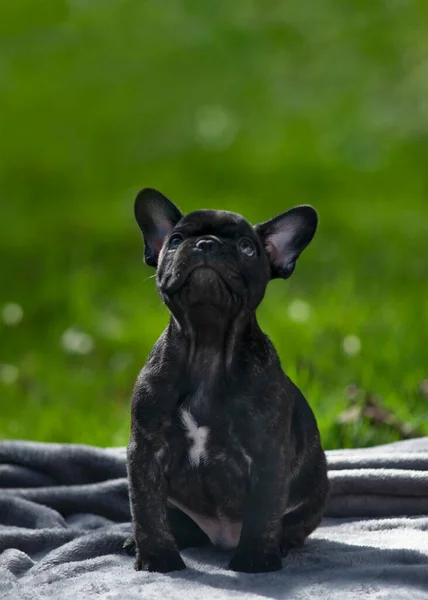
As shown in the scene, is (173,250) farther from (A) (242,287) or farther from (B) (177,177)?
(B) (177,177)

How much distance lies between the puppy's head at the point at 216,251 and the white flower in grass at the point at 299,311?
12.0ft

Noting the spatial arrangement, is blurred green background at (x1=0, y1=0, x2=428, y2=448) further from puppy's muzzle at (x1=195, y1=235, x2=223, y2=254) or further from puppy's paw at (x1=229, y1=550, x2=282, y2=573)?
puppy's muzzle at (x1=195, y1=235, x2=223, y2=254)

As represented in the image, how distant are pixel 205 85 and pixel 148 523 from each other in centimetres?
970

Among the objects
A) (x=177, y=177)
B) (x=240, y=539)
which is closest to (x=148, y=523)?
(x=240, y=539)

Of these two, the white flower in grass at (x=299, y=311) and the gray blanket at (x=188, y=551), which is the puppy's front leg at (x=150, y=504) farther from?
the white flower in grass at (x=299, y=311)

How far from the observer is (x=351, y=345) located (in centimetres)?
632

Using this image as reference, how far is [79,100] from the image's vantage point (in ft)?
39.1

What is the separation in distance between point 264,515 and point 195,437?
0.30 meters

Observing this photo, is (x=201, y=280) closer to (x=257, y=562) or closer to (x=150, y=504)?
(x=150, y=504)

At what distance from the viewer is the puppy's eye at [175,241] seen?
305cm

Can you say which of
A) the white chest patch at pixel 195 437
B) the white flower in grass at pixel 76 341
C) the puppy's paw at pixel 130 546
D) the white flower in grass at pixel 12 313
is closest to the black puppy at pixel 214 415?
the white chest patch at pixel 195 437

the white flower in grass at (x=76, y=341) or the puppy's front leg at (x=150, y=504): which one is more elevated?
the white flower in grass at (x=76, y=341)

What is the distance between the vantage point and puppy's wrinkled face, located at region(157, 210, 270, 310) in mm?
2898

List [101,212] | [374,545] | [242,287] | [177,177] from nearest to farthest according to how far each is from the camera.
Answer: [242,287] → [374,545] → [101,212] → [177,177]
